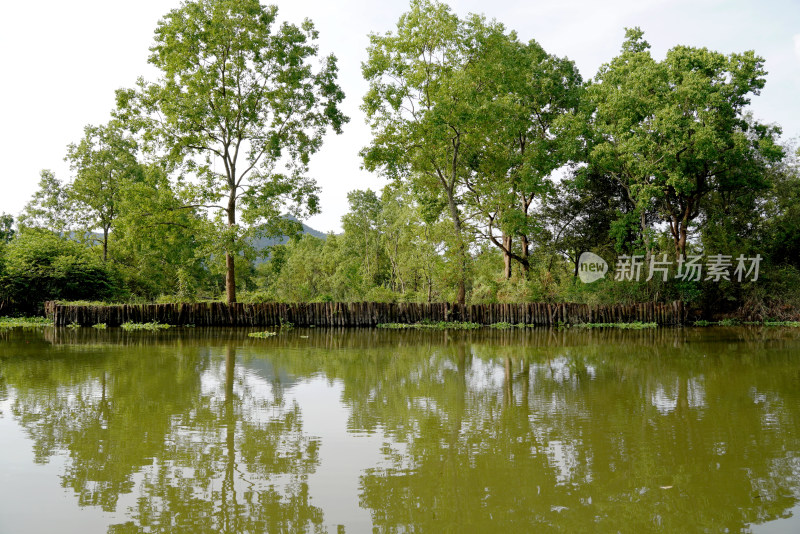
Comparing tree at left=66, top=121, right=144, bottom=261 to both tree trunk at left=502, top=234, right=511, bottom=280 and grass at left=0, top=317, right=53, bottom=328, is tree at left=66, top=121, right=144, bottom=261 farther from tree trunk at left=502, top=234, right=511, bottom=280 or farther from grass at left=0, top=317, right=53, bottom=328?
tree trunk at left=502, top=234, right=511, bottom=280

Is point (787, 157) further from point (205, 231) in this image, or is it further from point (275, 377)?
point (275, 377)

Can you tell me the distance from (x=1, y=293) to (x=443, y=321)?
16.3 metres

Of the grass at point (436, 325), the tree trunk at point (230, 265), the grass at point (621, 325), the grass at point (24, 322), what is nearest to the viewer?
the grass at point (24, 322)

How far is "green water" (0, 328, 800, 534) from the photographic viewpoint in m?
3.33

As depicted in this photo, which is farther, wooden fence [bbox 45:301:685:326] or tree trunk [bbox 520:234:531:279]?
tree trunk [bbox 520:234:531:279]

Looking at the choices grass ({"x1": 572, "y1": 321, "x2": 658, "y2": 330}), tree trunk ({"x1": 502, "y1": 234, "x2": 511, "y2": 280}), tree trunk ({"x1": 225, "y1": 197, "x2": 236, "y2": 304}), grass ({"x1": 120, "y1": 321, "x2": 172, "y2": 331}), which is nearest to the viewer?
grass ({"x1": 120, "y1": 321, "x2": 172, "y2": 331})

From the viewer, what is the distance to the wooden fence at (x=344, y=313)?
18609 millimetres

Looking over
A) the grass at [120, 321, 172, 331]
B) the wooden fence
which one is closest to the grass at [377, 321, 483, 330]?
the wooden fence

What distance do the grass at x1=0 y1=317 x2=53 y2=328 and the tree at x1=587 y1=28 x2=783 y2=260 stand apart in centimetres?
2093

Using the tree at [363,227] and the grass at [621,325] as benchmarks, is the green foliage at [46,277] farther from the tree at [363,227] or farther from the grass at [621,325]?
the tree at [363,227]

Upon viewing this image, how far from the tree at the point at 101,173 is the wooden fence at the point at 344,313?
10.2m

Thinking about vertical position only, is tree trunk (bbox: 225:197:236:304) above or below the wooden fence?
above

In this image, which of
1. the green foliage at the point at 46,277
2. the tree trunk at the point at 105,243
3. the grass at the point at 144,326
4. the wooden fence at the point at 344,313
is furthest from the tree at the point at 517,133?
the tree trunk at the point at 105,243

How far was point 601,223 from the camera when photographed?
28.9m
